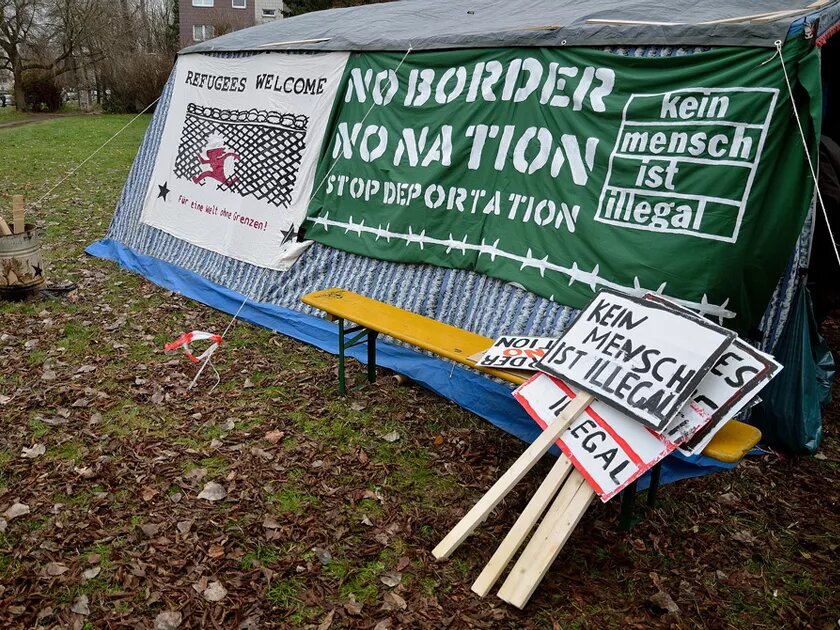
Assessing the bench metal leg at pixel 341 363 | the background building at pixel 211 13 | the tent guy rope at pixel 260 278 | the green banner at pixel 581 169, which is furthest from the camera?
the background building at pixel 211 13

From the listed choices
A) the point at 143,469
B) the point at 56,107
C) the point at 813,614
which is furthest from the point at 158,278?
the point at 56,107

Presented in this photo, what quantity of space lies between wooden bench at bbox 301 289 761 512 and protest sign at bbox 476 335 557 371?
0.17ft

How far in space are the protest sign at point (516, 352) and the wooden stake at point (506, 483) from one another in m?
0.38

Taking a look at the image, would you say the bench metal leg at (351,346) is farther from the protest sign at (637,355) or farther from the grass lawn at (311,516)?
the protest sign at (637,355)

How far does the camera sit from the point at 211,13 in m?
37.2

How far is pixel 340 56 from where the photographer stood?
Result: 5.81 m

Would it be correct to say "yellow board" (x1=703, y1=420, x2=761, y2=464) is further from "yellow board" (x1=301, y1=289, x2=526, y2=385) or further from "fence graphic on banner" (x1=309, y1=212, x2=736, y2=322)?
"yellow board" (x1=301, y1=289, x2=526, y2=385)

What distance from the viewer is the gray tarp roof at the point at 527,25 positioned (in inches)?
149

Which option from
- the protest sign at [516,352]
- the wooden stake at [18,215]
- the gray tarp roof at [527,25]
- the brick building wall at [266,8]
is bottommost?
the wooden stake at [18,215]

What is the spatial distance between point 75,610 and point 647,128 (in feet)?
12.9

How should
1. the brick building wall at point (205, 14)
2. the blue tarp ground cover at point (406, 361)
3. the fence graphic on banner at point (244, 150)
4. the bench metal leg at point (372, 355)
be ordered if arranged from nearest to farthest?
the blue tarp ground cover at point (406, 361) → the bench metal leg at point (372, 355) → the fence graphic on banner at point (244, 150) → the brick building wall at point (205, 14)

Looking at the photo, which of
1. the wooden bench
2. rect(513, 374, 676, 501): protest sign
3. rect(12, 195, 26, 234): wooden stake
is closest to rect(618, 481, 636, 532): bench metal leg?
the wooden bench

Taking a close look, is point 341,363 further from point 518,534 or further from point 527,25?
point 527,25


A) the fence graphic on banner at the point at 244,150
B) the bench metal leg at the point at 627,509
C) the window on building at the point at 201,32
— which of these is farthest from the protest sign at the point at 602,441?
the window on building at the point at 201,32
